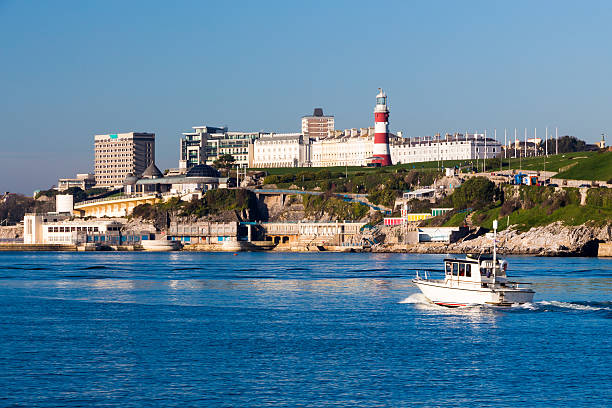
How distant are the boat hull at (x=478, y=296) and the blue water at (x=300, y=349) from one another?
25.3 inches

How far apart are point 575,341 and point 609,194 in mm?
119204

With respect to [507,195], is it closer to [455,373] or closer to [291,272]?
[291,272]

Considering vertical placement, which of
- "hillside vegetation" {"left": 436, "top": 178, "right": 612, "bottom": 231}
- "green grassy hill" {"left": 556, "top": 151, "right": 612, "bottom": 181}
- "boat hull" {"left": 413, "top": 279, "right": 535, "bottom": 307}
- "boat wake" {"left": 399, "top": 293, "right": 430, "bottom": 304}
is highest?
"green grassy hill" {"left": 556, "top": 151, "right": 612, "bottom": 181}

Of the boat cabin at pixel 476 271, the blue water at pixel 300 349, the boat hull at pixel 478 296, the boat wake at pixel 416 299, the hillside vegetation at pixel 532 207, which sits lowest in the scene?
the blue water at pixel 300 349

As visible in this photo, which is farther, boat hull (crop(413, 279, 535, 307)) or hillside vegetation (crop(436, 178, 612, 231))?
hillside vegetation (crop(436, 178, 612, 231))

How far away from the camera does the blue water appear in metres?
36.7

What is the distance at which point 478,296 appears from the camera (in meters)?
62.3

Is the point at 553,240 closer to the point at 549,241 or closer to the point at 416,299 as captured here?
the point at 549,241

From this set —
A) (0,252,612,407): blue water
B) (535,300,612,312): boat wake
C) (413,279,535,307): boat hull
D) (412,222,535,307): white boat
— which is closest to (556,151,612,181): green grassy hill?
(0,252,612,407): blue water

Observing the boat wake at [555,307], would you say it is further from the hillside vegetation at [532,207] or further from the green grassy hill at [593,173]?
the green grassy hill at [593,173]

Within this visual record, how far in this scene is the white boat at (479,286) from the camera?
6184 cm

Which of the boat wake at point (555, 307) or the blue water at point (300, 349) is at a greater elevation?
the boat wake at point (555, 307)

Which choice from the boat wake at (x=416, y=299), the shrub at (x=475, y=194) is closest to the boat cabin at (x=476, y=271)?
the boat wake at (x=416, y=299)

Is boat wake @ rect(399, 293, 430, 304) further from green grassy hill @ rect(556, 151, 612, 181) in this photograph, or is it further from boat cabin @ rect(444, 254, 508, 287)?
green grassy hill @ rect(556, 151, 612, 181)
